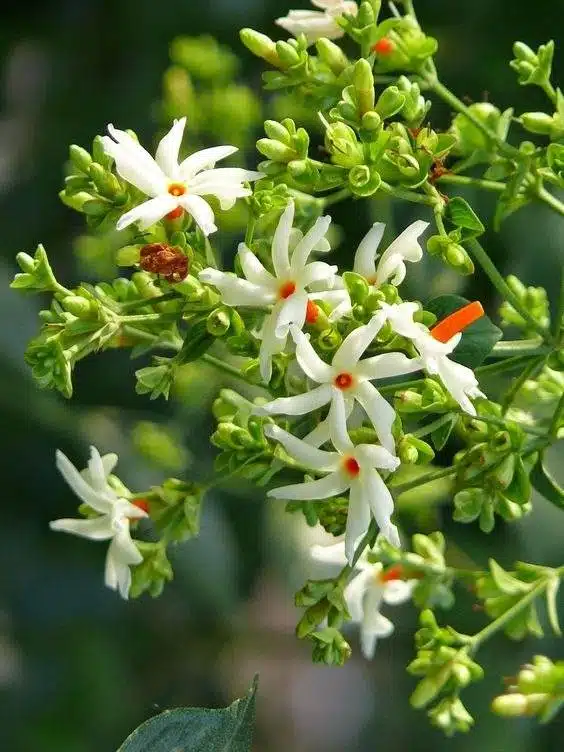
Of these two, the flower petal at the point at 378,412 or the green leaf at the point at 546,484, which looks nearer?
the flower petal at the point at 378,412

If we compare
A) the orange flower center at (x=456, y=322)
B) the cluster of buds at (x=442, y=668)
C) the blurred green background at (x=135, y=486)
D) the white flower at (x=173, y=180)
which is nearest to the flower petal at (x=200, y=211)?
the white flower at (x=173, y=180)

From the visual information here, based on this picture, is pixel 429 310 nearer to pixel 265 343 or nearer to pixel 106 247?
pixel 265 343

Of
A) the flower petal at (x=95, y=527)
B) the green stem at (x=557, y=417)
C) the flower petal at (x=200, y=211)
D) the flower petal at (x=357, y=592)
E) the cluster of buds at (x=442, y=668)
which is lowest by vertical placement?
the flower petal at (x=357, y=592)

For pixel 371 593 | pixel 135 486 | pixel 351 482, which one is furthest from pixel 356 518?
pixel 135 486

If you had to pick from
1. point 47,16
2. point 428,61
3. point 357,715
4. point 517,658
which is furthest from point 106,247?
point 357,715

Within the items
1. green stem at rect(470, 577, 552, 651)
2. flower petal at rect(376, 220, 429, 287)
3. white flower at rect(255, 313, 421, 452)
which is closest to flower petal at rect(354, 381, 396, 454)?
white flower at rect(255, 313, 421, 452)

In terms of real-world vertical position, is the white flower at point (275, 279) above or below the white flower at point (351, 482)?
above

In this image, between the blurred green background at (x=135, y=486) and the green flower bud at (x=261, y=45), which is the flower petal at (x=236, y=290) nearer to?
the green flower bud at (x=261, y=45)

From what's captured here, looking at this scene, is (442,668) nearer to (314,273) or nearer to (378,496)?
(378,496)
